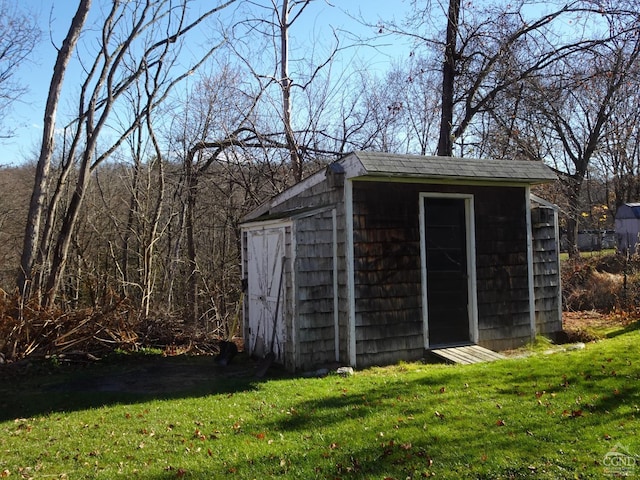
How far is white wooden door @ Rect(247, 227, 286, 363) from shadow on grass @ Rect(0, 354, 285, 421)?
1.27 ft

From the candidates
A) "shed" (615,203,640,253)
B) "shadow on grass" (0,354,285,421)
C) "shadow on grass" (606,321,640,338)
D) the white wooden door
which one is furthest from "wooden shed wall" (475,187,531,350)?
"shed" (615,203,640,253)

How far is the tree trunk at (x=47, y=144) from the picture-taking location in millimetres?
10055

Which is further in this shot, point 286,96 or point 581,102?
point 581,102

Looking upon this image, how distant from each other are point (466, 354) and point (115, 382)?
16.5 feet

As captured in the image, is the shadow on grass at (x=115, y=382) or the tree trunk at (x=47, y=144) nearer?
the shadow on grass at (x=115, y=382)

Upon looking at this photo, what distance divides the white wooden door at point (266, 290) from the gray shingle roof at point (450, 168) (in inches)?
65.7

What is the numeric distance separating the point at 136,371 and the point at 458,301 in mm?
5072

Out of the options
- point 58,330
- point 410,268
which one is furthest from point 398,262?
point 58,330

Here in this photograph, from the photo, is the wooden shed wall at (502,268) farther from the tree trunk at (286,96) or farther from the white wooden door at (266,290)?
the tree trunk at (286,96)

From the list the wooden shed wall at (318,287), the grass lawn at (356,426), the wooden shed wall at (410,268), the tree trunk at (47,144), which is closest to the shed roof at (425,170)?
the wooden shed wall at (410,268)

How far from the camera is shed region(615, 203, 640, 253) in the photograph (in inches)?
778

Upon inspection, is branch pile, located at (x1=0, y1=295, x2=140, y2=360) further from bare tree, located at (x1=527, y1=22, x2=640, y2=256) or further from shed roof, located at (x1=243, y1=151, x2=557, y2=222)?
bare tree, located at (x1=527, y1=22, x2=640, y2=256)

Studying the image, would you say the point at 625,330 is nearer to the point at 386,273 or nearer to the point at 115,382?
the point at 386,273

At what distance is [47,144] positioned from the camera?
1052 cm
